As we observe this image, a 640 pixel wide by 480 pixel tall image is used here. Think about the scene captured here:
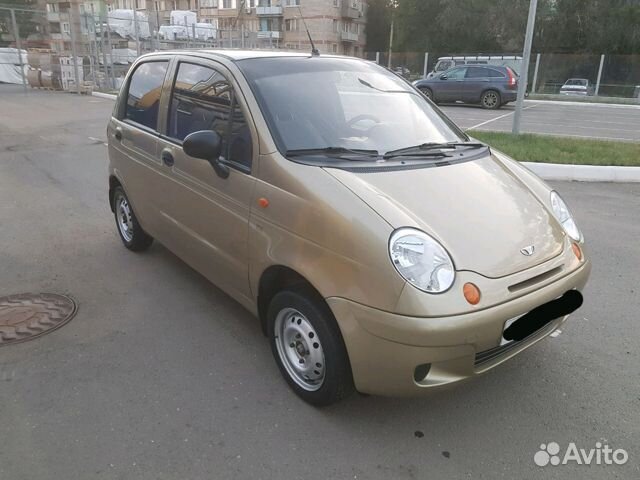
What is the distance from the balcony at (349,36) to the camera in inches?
2341

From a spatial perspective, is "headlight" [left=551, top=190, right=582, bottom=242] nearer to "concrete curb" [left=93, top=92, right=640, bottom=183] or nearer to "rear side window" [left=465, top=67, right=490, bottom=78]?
"concrete curb" [left=93, top=92, right=640, bottom=183]

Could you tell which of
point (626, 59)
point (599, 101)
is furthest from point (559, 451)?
point (626, 59)

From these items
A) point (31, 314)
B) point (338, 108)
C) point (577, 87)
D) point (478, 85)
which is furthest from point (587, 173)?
point (577, 87)

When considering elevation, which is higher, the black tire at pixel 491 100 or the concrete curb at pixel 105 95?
the black tire at pixel 491 100

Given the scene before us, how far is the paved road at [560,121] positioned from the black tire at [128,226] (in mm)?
11179

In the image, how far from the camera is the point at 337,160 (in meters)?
2.80

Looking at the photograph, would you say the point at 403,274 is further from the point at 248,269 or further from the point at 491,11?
the point at 491,11

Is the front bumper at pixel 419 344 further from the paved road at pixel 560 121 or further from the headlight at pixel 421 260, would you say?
the paved road at pixel 560 121

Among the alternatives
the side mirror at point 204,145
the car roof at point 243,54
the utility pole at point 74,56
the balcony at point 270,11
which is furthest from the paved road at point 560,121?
the balcony at point 270,11

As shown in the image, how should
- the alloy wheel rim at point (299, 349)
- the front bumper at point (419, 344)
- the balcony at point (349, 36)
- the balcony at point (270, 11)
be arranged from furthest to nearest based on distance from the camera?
the balcony at point (349, 36), the balcony at point (270, 11), the alloy wheel rim at point (299, 349), the front bumper at point (419, 344)

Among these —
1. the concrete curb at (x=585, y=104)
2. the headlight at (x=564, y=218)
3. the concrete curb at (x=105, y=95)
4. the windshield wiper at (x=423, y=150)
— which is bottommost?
the concrete curb at (x=585, y=104)

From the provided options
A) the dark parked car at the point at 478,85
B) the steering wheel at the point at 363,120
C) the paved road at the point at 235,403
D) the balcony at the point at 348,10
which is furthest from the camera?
the balcony at the point at 348,10

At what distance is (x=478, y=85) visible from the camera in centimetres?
2073

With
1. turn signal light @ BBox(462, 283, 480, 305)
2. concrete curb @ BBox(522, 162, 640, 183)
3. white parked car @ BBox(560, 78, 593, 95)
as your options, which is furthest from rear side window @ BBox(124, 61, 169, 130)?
white parked car @ BBox(560, 78, 593, 95)
